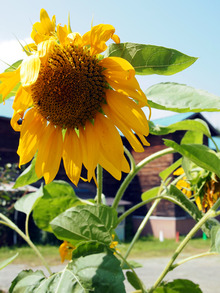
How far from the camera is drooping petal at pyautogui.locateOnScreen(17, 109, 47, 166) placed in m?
0.41

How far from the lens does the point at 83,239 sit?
44 centimetres

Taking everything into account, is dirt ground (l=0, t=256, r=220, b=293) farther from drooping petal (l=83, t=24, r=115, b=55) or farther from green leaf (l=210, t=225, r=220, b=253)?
drooping petal (l=83, t=24, r=115, b=55)

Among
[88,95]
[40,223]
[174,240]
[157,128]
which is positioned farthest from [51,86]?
[174,240]

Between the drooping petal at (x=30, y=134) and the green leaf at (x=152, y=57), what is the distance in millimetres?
125

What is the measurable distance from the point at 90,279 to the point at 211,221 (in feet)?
0.85

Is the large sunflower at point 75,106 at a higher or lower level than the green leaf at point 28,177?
higher

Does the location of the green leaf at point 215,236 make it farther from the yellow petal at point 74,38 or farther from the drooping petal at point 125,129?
the yellow petal at point 74,38

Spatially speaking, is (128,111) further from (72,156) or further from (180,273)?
(180,273)

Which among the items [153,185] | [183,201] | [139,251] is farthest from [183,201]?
[153,185]

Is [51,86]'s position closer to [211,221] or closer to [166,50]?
[166,50]

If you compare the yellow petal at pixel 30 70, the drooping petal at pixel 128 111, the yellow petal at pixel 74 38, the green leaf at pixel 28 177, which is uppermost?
the yellow petal at pixel 74 38

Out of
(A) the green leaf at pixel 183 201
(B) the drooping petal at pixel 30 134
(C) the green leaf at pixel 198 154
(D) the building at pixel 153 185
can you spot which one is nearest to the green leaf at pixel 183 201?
(A) the green leaf at pixel 183 201

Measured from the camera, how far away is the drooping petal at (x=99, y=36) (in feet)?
1.15

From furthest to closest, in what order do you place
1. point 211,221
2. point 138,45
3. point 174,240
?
point 174,240, point 211,221, point 138,45
